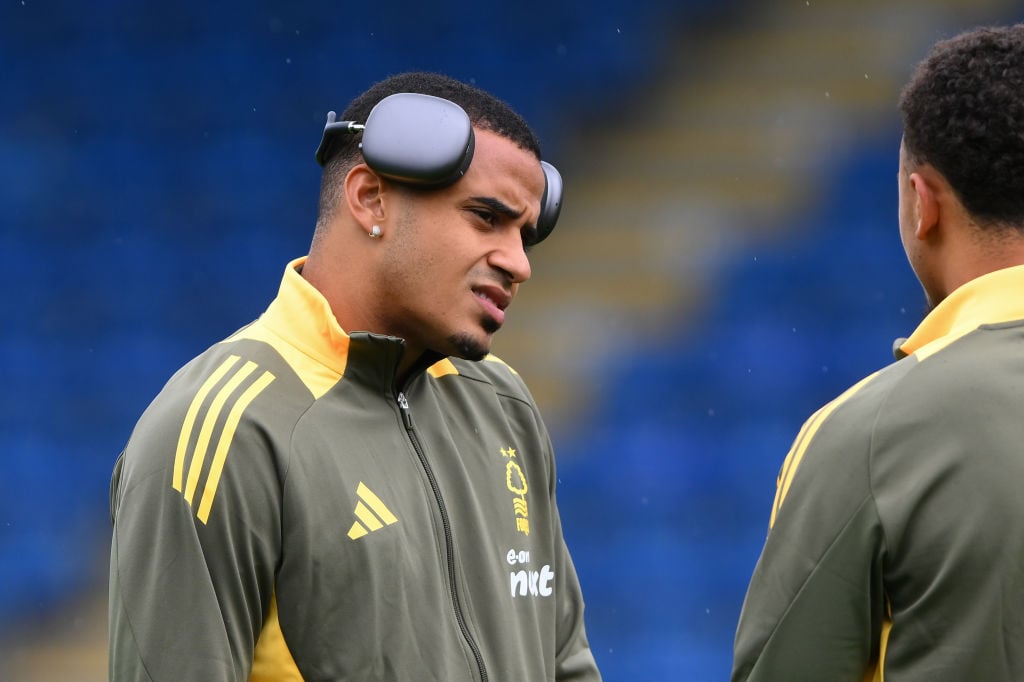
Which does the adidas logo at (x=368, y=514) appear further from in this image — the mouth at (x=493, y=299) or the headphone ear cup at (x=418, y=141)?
the headphone ear cup at (x=418, y=141)

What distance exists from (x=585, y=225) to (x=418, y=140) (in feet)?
9.94

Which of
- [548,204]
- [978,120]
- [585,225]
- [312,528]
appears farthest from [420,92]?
[585,225]

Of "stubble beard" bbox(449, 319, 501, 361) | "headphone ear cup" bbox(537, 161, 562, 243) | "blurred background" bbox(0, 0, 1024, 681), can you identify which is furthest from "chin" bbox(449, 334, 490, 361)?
"blurred background" bbox(0, 0, 1024, 681)

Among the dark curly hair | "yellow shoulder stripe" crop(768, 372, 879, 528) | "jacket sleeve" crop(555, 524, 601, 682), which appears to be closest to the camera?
"yellow shoulder stripe" crop(768, 372, 879, 528)

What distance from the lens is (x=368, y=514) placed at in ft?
5.97

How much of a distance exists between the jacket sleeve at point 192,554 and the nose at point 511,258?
44cm

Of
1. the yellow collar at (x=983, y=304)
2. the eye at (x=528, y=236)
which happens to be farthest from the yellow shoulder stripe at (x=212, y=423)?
the yellow collar at (x=983, y=304)

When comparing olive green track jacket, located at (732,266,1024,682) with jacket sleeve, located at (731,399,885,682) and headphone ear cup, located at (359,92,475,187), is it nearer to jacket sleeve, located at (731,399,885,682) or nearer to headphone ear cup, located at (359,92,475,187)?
jacket sleeve, located at (731,399,885,682)

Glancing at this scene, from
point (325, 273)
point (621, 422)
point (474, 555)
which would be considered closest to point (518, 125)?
point (325, 273)

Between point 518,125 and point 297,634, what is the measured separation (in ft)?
2.60

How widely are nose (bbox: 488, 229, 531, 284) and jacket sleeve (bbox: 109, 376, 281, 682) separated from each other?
437mm

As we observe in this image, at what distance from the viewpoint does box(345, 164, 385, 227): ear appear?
78.2 inches

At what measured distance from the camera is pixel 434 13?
4934 mm

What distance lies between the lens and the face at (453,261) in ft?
6.44
